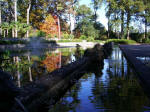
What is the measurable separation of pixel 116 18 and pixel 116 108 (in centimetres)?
5435

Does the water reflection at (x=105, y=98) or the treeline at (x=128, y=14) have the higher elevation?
the treeline at (x=128, y=14)

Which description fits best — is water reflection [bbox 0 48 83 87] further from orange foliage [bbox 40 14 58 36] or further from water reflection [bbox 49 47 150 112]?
orange foliage [bbox 40 14 58 36]

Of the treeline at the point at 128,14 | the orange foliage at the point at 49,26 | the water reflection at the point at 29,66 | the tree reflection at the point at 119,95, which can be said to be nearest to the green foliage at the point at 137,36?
the treeline at the point at 128,14

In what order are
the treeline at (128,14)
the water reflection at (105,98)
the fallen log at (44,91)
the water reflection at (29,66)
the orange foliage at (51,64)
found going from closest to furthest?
the fallen log at (44,91) → the water reflection at (105,98) → the water reflection at (29,66) → the orange foliage at (51,64) → the treeline at (128,14)

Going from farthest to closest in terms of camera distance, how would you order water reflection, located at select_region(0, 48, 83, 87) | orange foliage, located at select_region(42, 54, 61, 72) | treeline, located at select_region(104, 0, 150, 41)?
treeline, located at select_region(104, 0, 150, 41) < orange foliage, located at select_region(42, 54, 61, 72) < water reflection, located at select_region(0, 48, 83, 87)

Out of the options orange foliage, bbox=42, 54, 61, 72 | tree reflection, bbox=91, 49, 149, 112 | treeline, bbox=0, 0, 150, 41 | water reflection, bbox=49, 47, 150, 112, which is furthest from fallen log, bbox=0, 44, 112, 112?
treeline, bbox=0, 0, 150, 41

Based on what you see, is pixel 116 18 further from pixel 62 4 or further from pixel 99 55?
pixel 99 55

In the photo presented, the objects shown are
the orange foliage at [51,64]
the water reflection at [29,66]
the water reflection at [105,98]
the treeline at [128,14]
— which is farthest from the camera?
the treeline at [128,14]

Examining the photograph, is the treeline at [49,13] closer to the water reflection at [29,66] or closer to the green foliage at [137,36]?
the green foliage at [137,36]

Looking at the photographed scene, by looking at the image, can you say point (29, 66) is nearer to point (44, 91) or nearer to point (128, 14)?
point (44, 91)

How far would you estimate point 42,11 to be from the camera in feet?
196

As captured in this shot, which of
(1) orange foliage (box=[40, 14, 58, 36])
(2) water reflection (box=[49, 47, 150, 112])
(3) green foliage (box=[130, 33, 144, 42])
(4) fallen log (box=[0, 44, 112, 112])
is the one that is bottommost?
(2) water reflection (box=[49, 47, 150, 112])

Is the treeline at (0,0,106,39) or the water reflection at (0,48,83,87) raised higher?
the treeline at (0,0,106,39)

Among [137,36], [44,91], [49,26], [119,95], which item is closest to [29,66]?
[44,91]
